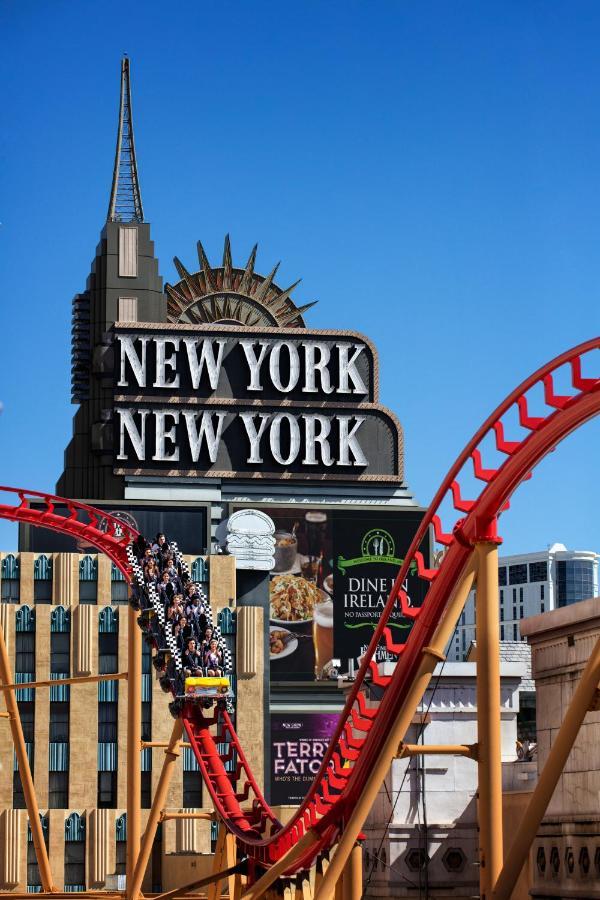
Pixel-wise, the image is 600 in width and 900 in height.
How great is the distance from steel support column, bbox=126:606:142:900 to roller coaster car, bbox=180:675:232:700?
14.2 ft

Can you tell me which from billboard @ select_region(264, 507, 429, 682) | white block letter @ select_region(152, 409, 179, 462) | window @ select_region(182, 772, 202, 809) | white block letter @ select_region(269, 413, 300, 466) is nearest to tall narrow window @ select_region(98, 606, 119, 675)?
window @ select_region(182, 772, 202, 809)

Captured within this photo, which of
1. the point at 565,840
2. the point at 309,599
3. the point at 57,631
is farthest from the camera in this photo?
the point at 309,599

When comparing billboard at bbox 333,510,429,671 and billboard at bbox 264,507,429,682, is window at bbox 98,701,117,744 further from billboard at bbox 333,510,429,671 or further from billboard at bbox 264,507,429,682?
billboard at bbox 333,510,429,671

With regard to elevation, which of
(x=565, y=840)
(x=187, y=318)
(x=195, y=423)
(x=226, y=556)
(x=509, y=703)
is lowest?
(x=565, y=840)

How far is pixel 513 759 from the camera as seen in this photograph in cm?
3659

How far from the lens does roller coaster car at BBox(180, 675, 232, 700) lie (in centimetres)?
3878

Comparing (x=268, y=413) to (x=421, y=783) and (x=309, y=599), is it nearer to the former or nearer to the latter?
(x=309, y=599)

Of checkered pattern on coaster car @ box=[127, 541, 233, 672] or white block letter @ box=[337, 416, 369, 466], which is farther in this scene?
white block letter @ box=[337, 416, 369, 466]

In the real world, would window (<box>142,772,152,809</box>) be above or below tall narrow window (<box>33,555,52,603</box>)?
below

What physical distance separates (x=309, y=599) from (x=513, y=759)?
5125 centimetres

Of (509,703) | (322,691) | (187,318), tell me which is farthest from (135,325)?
(509,703)

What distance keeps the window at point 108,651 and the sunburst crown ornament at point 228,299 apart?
2029 cm

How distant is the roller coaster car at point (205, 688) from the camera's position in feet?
127

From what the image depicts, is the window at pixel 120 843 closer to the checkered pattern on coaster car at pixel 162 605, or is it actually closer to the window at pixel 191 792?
the window at pixel 191 792
